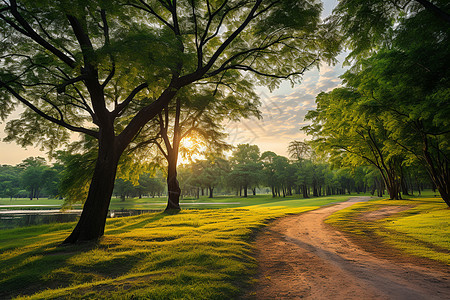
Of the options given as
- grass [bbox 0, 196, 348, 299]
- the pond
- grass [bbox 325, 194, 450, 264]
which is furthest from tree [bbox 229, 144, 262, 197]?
grass [bbox 0, 196, 348, 299]

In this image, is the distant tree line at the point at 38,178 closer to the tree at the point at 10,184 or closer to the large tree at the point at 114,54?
the tree at the point at 10,184

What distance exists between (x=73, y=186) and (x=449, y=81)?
22.5 m

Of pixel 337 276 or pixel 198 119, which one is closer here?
pixel 337 276

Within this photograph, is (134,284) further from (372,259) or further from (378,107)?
(378,107)

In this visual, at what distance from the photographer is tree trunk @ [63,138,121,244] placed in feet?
27.9

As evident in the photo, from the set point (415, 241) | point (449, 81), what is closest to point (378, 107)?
point (449, 81)

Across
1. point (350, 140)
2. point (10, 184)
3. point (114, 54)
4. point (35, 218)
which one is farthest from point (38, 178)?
point (350, 140)

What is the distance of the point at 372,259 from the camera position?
6512mm

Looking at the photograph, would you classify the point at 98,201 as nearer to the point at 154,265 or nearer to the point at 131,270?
the point at 131,270

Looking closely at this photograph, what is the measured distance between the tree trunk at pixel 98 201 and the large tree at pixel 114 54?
37 millimetres

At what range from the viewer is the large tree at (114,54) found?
820 cm

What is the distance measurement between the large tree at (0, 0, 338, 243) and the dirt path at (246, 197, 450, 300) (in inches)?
294

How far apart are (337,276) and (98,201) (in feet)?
29.7

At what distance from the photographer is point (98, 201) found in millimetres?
8805
